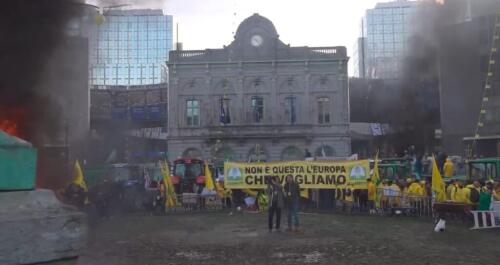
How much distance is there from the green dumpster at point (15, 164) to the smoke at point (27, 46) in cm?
208

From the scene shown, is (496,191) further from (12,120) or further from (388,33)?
(388,33)

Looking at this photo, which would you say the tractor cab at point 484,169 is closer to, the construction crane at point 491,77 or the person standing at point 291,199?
the person standing at point 291,199

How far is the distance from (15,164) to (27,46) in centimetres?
316

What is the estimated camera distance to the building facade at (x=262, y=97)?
45.9 metres

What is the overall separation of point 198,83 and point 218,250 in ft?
122

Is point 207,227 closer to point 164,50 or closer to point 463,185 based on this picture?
point 463,185

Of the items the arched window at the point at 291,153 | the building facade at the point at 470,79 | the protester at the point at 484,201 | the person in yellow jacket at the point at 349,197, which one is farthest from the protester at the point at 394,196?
the arched window at the point at 291,153

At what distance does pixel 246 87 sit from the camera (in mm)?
46844

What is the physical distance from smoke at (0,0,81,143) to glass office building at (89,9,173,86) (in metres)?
1.82

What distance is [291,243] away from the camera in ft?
38.3

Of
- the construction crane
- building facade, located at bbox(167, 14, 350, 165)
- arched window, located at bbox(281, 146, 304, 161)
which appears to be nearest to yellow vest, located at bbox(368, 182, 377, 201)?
the construction crane

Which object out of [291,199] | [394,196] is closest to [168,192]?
[291,199]

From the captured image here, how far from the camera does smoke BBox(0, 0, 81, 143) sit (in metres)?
4.58

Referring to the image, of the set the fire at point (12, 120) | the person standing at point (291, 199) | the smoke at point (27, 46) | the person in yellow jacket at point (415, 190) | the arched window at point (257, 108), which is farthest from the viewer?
the arched window at point (257, 108)
